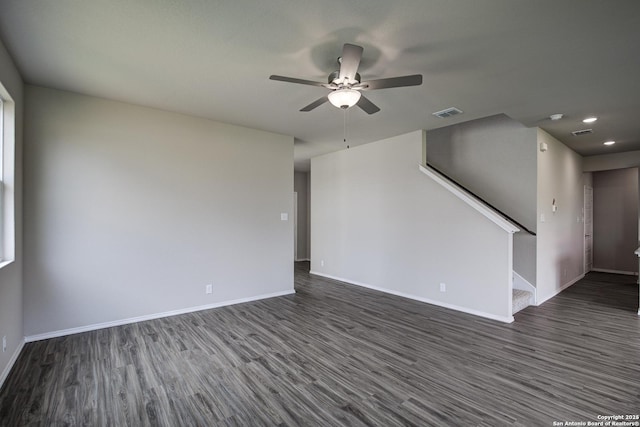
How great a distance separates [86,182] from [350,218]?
166 inches

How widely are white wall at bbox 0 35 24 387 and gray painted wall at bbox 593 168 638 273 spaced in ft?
35.1

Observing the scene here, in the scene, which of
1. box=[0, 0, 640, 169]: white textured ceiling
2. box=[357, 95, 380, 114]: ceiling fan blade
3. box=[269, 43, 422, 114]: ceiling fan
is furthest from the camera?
box=[357, 95, 380, 114]: ceiling fan blade

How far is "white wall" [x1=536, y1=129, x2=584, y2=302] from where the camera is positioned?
469 cm

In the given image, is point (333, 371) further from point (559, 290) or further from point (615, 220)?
point (615, 220)

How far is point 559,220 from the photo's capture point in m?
5.34

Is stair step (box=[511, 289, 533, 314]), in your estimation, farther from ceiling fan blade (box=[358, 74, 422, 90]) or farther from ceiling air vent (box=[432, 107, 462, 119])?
ceiling fan blade (box=[358, 74, 422, 90])

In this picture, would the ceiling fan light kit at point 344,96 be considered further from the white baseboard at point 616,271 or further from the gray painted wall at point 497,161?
the white baseboard at point 616,271

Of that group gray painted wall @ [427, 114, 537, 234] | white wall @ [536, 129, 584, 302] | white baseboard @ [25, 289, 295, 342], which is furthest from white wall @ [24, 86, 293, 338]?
white wall @ [536, 129, 584, 302]

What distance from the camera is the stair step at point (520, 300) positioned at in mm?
→ 4188

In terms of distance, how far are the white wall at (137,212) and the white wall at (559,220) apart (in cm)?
Answer: 417

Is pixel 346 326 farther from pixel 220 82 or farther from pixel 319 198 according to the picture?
pixel 319 198

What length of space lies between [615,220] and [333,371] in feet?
27.7

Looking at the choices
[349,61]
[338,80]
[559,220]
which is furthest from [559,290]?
[349,61]

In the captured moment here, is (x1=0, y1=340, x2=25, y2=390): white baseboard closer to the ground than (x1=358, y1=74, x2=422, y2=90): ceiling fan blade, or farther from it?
closer to the ground
